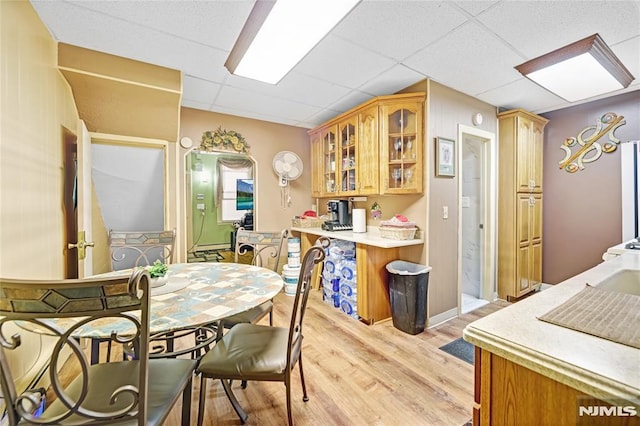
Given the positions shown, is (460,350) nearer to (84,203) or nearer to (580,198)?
(580,198)

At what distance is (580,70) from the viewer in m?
2.32

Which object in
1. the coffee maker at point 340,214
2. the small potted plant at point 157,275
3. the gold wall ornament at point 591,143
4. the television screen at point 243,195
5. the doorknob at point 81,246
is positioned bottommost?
the small potted plant at point 157,275

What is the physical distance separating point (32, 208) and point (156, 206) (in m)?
1.70

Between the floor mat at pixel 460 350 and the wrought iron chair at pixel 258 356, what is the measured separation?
1.41 meters

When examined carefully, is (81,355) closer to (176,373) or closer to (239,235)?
(176,373)

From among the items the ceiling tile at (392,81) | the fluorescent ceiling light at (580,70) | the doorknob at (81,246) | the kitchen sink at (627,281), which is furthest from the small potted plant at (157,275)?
the fluorescent ceiling light at (580,70)

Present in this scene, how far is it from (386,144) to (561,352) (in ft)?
7.94

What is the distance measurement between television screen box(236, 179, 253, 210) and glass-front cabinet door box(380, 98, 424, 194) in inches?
127

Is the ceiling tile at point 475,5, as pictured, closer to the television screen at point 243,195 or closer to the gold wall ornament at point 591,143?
the gold wall ornament at point 591,143

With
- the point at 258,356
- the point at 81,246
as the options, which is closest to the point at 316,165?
the point at 81,246

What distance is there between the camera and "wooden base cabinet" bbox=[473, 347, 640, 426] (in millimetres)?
589

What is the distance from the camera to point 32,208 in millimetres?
1608

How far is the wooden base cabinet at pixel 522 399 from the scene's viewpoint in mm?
589

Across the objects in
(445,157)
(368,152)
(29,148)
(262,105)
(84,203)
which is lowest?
(84,203)
